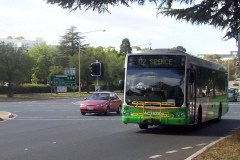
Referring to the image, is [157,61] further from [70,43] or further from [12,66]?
[70,43]

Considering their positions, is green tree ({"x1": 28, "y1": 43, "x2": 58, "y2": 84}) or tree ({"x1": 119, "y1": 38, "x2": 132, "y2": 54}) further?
tree ({"x1": 119, "y1": 38, "x2": 132, "y2": 54})

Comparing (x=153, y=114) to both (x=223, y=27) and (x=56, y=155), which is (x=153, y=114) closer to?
(x=223, y=27)

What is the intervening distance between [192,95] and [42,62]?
295ft

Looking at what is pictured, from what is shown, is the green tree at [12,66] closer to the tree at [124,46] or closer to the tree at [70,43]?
the tree at [70,43]

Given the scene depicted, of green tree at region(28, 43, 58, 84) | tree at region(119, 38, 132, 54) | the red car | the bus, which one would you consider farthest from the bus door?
tree at region(119, 38, 132, 54)

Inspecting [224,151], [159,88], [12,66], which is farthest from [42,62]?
[224,151]

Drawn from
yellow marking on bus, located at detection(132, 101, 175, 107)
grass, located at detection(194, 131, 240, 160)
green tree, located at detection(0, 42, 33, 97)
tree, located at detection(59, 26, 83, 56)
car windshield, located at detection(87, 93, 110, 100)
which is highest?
tree, located at detection(59, 26, 83, 56)

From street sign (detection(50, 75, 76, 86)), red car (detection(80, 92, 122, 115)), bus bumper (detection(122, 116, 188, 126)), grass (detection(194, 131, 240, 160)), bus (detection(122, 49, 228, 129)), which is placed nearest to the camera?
grass (detection(194, 131, 240, 160))

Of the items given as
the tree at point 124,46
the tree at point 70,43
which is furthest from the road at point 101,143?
the tree at point 124,46

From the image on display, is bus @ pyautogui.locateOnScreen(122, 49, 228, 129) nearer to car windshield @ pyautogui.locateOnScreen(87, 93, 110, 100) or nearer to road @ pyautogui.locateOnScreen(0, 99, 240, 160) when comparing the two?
road @ pyautogui.locateOnScreen(0, 99, 240, 160)

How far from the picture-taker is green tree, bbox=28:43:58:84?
339 feet

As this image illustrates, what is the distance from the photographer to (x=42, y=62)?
10588 centimetres

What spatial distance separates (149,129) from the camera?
19.8 metres

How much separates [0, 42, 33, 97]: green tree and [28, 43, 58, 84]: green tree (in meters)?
27.5
